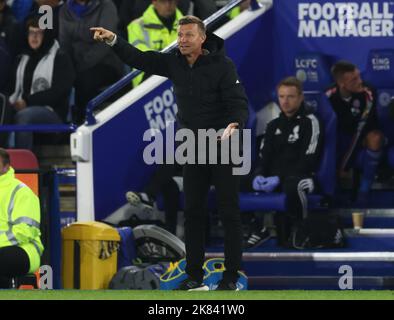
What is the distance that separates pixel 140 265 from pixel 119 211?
3.85 feet

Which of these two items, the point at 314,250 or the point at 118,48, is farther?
the point at 314,250

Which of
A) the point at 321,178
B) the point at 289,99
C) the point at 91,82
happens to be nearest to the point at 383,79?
the point at 289,99

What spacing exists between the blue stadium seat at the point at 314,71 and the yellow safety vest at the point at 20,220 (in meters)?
3.71

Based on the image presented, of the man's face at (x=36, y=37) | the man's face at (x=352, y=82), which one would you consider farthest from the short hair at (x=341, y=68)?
the man's face at (x=36, y=37)

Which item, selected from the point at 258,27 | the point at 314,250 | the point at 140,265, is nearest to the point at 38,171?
the point at 140,265

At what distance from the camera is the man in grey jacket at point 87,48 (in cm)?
1452

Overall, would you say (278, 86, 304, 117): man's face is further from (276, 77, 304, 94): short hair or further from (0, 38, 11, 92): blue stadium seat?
(0, 38, 11, 92): blue stadium seat

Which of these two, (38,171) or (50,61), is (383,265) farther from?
(50,61)

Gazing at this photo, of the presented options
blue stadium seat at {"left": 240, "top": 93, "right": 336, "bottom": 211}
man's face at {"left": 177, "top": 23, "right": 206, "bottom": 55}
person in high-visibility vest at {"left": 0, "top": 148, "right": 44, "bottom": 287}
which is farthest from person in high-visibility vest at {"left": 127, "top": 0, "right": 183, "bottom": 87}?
man's face at {"left": 177, "top": 23, "right": 206, "bottom": 55}

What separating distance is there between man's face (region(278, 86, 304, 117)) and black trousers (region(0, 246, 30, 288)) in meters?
3.11

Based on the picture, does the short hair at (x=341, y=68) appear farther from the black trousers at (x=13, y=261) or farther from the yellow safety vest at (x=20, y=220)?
the black trousers at (x=13, y=261)

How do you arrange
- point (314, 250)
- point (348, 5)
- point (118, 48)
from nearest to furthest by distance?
point (118, 48) < point (314, 250) < point (348, 5)

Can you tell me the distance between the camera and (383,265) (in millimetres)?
12359

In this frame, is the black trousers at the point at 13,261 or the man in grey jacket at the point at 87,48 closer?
the black trousers at the point at 13,261
